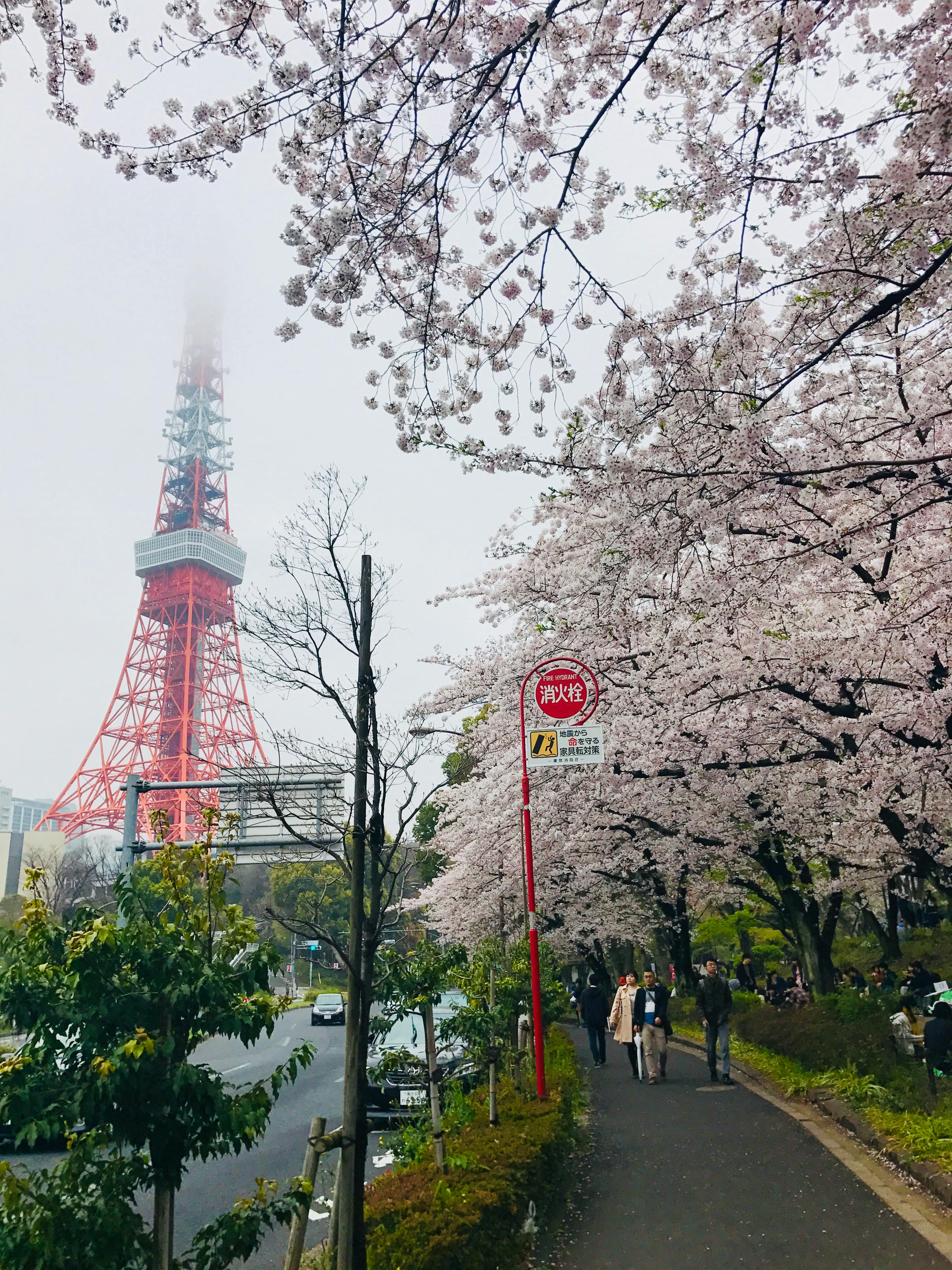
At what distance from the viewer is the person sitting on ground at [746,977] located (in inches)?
737

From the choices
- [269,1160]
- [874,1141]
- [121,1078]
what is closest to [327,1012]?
[269,1160]

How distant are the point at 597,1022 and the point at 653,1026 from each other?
2.66 m

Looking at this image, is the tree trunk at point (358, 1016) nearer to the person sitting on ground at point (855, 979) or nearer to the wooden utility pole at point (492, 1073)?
the wooden utility pole at point (492, 1073)

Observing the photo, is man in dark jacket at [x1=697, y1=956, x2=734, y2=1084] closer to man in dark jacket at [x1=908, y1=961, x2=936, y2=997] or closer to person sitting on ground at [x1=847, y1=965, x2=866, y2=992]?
man in dark jacket at [x1=908, y1=961, x2=936, y2=997]

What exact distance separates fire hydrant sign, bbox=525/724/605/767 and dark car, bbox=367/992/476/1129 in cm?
225

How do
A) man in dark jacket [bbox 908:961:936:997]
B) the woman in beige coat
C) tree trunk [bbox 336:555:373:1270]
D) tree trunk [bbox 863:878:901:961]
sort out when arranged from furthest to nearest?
1. tree trunk [bbox 863:878:901:961]
2. man in dark jacket [bbox 908:961:936:997]
3. the woman in beige coat
4. tree trunk [bbox 336:555:373:1270]

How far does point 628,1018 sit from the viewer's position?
11781 millimetres

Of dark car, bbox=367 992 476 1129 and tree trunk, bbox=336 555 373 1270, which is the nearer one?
tree trunk, bbox=336 555 373 1270

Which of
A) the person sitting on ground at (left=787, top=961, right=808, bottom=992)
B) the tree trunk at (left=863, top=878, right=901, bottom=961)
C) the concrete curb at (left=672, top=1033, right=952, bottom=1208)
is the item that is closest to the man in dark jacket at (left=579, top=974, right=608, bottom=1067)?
the concrete curb at (left=672, top=1033, right=952, bottom=1208)

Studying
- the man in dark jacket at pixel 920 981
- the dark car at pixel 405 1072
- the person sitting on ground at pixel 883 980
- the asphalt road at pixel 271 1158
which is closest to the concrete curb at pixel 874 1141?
the dark car at pixel 405 1072

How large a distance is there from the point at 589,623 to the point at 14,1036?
20346 millimetres

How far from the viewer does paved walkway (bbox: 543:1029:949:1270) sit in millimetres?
4895

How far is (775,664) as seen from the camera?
9383 mm

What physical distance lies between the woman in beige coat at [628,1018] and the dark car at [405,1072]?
2.19 meters
